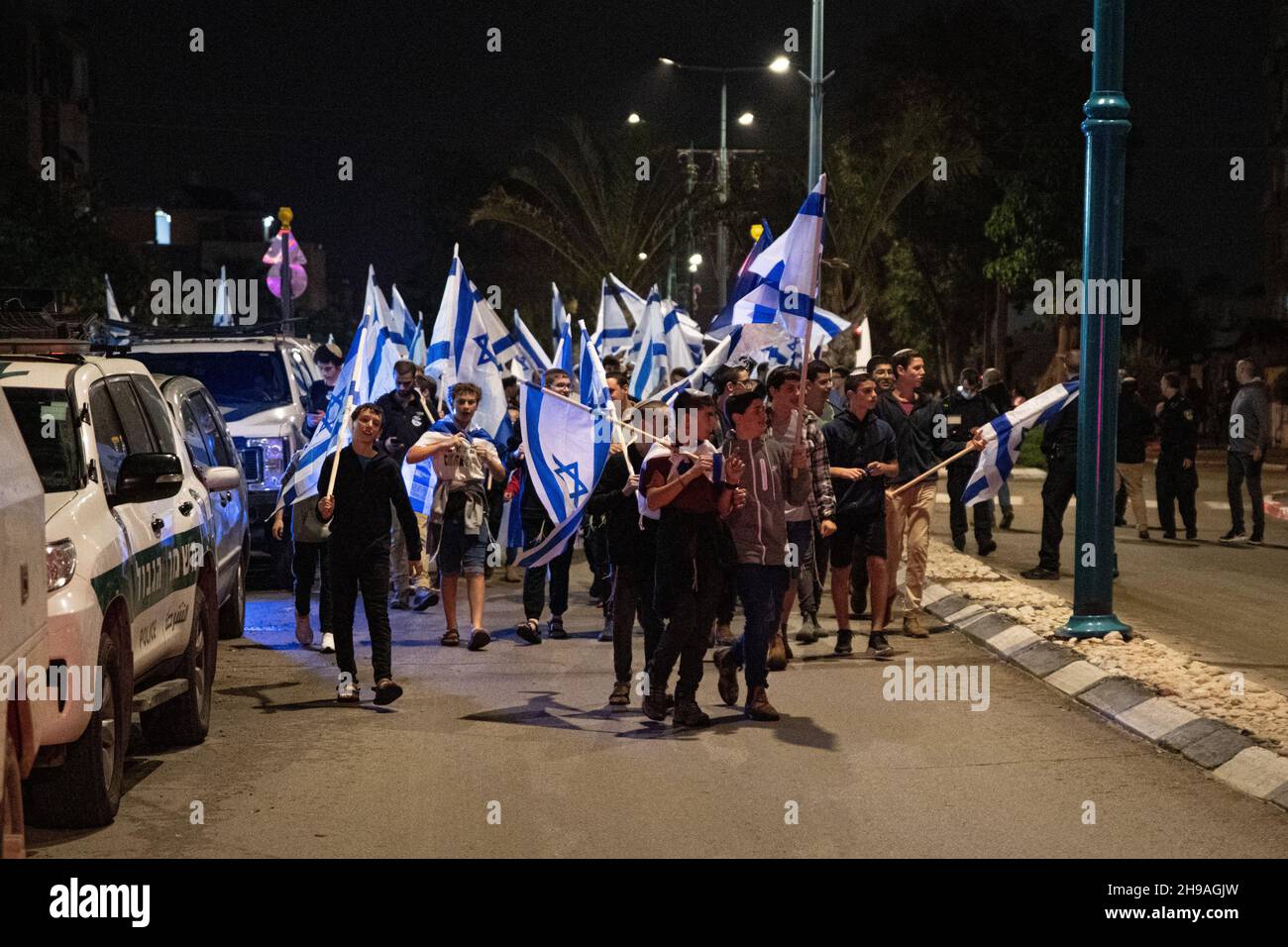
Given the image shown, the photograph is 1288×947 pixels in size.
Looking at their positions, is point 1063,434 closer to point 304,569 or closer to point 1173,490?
point 1173,490

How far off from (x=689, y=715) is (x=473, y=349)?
247 inches

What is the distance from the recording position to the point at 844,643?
12.5 m

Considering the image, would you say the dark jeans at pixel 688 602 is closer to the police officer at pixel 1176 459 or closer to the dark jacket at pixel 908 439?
the dark jacket at pixel 908 439

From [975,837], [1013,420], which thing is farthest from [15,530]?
[1013,420]

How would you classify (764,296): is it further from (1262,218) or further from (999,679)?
(1262,218)

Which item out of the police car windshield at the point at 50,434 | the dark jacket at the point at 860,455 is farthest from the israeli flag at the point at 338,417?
the dark jacket at the point at 860,455

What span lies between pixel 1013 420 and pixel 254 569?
7448 mm

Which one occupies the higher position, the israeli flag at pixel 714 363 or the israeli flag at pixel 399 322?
the israeli flag at pixel 399 322

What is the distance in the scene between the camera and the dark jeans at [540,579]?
44.0ft

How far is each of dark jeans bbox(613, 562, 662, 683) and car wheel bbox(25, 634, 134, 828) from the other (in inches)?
143

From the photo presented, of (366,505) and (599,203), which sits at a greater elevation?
(599,203)

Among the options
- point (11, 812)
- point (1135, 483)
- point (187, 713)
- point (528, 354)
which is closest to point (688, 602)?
point (187, 713)

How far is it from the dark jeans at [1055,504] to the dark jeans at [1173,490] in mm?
4593
